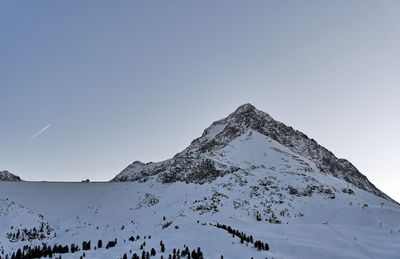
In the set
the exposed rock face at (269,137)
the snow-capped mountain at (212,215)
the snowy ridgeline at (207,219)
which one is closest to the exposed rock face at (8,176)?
the exposed rock face at (269,137)

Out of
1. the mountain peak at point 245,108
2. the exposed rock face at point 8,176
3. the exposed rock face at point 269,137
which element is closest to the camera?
the exposed rock face at point 269,137

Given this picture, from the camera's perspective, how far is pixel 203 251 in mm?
14195

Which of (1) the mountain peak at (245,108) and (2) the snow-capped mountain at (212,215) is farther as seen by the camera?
(1) the mountain peak at (245,108)

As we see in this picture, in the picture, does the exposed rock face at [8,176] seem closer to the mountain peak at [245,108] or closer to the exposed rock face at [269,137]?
the exposed rock face at [269,137]

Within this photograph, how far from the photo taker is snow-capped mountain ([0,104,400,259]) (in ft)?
51.8

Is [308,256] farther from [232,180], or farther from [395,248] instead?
[232,180]

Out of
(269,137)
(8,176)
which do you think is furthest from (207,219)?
(8,176)

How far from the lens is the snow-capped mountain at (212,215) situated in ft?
51.8

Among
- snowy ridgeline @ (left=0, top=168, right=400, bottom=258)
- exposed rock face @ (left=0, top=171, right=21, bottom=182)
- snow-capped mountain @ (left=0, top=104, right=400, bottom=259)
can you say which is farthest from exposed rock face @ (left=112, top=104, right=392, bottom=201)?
exposed rock face @ (left=0, top=171, right=21, bottom=182)

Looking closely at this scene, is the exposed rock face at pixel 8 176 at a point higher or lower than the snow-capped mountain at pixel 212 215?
higher

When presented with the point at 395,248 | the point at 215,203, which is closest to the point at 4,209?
the point at 215,203

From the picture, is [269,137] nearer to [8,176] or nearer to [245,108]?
[245,108]

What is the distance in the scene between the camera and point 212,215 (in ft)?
102

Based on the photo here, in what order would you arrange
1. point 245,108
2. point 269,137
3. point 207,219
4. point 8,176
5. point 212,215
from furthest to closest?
point 8,176 < point 245,108 < point 269,137 < point 212,215 < point 207,219
